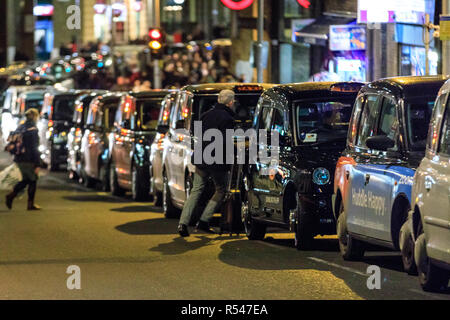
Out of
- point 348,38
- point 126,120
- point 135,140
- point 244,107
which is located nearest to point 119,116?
point 126,120

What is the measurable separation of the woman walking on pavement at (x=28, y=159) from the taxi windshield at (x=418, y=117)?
1029 centimetres

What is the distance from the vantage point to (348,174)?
44.7 feet

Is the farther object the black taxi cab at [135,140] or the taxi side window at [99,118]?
the taxi side window at [99,118]

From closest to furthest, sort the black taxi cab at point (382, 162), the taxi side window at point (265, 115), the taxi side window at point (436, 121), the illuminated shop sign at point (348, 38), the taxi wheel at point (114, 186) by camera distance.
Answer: the taxi side window at point (436, 121) → the black taxi cab at point (382, 162) → the taxi side window at point (265, 115) → the taxi wheel at point (114, 186) → the illuminated shop sign at point (348, 38)

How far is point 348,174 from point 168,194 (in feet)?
21.6

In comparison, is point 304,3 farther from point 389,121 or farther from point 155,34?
point 389,121

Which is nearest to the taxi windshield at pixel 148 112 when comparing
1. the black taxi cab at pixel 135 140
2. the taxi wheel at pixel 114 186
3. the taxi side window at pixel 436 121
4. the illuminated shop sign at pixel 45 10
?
the black taxi cab at pixel 135 140

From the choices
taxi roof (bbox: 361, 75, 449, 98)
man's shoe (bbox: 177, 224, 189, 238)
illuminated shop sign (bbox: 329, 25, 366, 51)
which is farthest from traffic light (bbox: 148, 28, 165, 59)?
taxi roof (bbox: 361, 75, 449, 98)

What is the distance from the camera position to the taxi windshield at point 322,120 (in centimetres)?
1568

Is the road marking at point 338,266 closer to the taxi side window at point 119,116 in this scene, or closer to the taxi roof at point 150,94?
the taxi roof at point 150,94

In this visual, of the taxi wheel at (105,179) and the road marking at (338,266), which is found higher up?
the road marking at (338,266)
